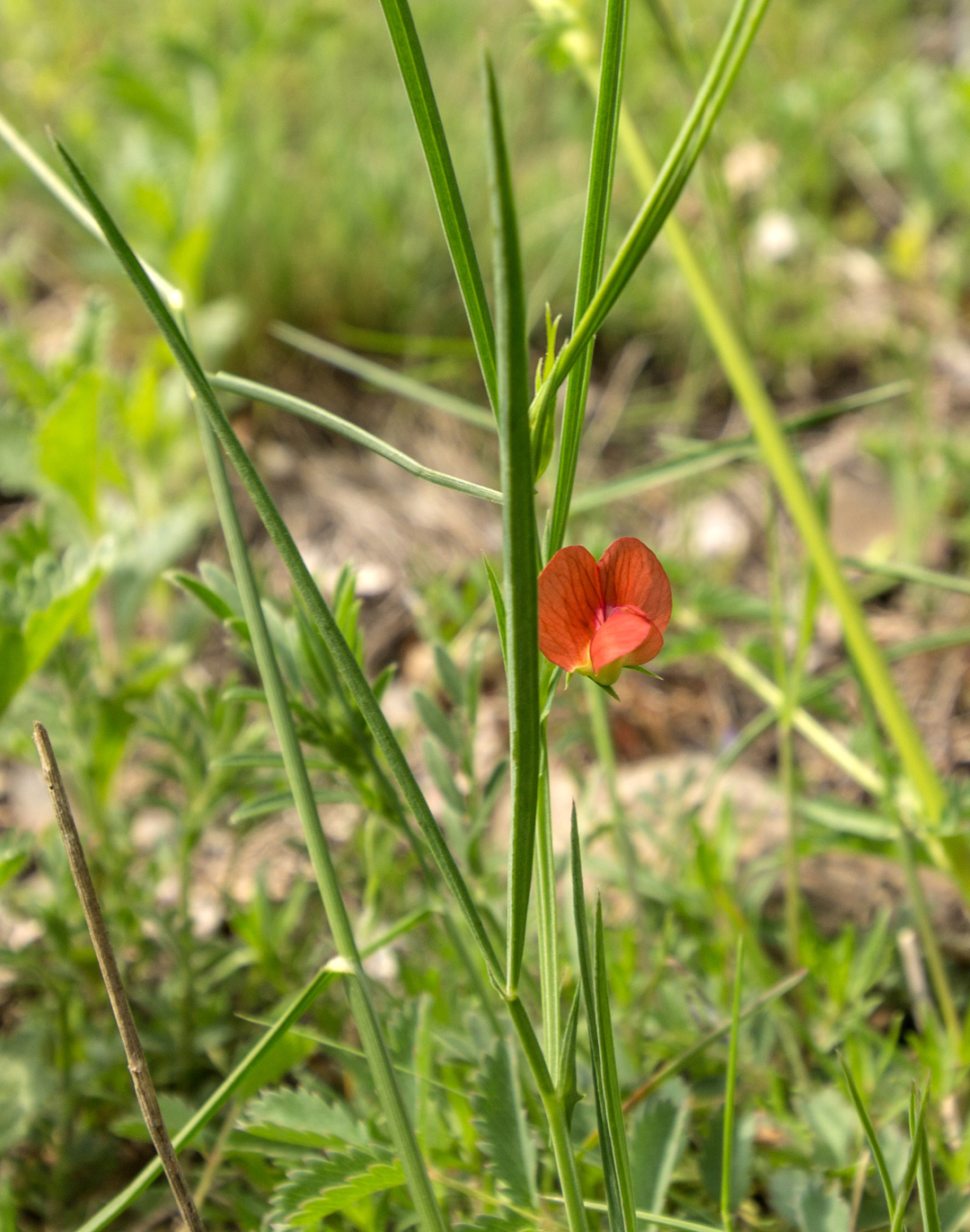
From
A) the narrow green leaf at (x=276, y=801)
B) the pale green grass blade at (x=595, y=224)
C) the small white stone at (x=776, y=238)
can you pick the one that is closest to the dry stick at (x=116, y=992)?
the narrow green leaf at (x=276, y=801)

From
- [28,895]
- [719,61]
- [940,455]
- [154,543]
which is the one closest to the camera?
[719,61]

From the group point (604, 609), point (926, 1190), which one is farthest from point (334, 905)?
point (926, 1190)

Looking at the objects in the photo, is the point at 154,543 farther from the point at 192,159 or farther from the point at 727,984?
the point at 192,159

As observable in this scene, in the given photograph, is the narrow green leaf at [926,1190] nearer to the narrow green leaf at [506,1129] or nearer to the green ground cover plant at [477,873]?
the green ground cover plant at [477,873]

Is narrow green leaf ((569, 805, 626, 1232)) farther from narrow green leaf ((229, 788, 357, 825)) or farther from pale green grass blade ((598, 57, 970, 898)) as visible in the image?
pale green grass blade ((598, 57, 970, 898))

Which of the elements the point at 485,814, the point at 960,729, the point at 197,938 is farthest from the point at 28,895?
the point at 960,729
